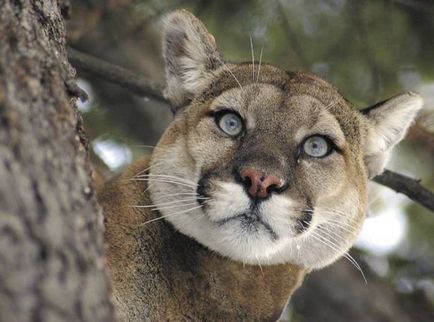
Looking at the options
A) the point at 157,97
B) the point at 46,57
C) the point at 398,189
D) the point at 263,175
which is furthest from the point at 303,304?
the point at 46,57

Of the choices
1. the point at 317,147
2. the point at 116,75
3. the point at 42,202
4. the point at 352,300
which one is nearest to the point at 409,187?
the point at 317,147

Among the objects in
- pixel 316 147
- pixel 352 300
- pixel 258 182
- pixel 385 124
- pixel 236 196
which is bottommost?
pixel 352 300

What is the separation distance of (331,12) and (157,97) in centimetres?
215

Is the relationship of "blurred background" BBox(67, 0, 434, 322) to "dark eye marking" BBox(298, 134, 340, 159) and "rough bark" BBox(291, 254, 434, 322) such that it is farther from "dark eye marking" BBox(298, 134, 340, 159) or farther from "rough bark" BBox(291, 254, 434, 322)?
"dark eye marking" BBox(298, 134, 340, 159)

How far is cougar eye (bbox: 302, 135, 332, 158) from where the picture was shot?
14.4ft

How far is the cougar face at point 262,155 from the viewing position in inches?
154

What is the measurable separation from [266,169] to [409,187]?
1.72m

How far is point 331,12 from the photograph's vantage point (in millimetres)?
Result: 6836

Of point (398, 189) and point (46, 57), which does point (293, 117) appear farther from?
point (46, 57)

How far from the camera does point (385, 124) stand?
5059mm

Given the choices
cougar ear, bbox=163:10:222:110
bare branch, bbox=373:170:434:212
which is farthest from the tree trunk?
bare branch, bbox=373:170:434:212

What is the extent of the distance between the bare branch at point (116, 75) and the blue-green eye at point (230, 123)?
1221mm

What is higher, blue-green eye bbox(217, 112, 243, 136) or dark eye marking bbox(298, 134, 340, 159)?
dark eye marking bbox(298, 134, 340, 159)

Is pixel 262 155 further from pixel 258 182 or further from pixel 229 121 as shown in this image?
pixel 229 121
